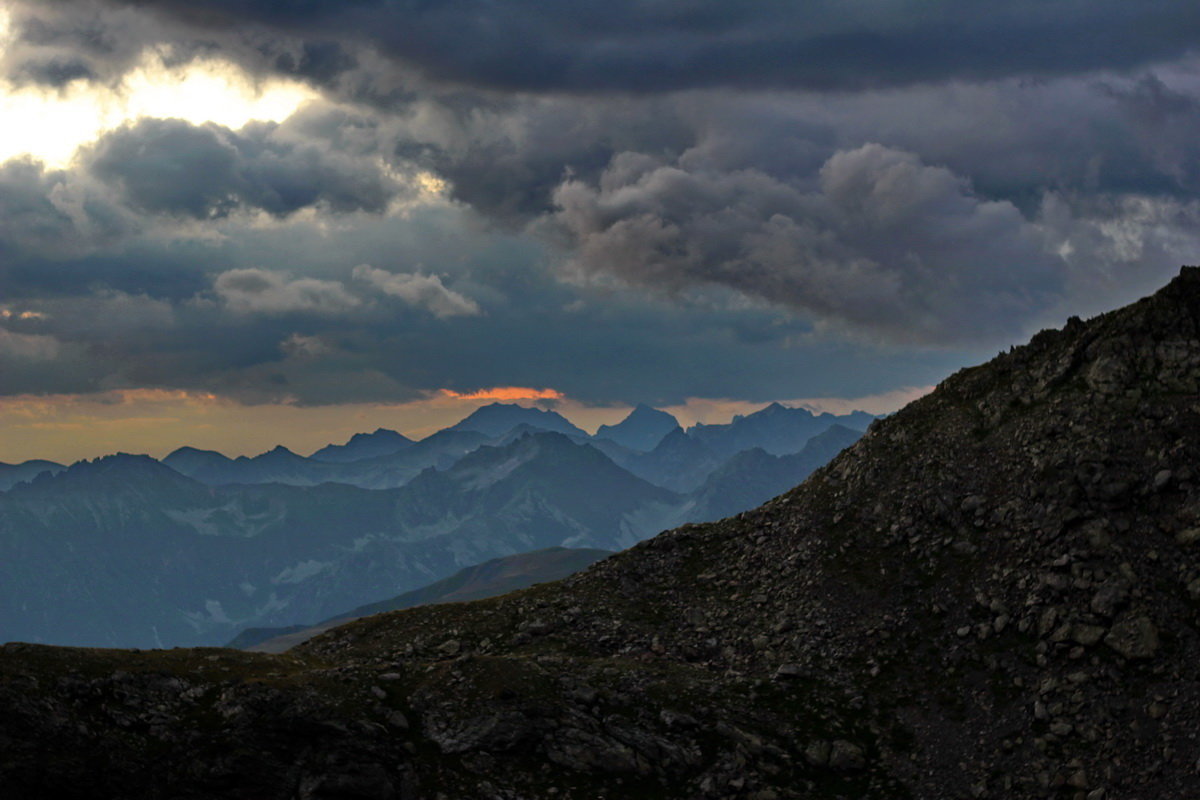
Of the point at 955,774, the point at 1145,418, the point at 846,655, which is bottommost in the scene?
the point at 955,774

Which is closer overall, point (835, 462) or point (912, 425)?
point (912, 425)

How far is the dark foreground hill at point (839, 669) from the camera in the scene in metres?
45.0

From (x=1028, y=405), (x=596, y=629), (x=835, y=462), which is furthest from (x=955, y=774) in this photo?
(x=835, y=462)

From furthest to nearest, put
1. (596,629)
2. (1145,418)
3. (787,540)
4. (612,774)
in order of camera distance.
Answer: (787,540)
(596,629)
(1145,418)
(612,774)

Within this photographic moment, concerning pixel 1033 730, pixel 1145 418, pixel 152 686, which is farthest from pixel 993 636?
pixel 152 686

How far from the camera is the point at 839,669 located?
5525 centimetres

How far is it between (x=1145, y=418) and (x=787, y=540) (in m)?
27.8

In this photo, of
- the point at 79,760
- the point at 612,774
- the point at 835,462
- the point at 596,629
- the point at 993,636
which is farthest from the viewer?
the point at 835,462

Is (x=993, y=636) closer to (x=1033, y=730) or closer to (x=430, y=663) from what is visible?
(x=1033, y=730)

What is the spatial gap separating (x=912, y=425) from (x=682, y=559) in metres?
23.6

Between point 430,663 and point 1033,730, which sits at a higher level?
point 430,663

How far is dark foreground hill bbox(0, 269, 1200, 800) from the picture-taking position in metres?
45.0

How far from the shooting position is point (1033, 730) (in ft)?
151

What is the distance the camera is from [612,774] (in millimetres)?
47000
